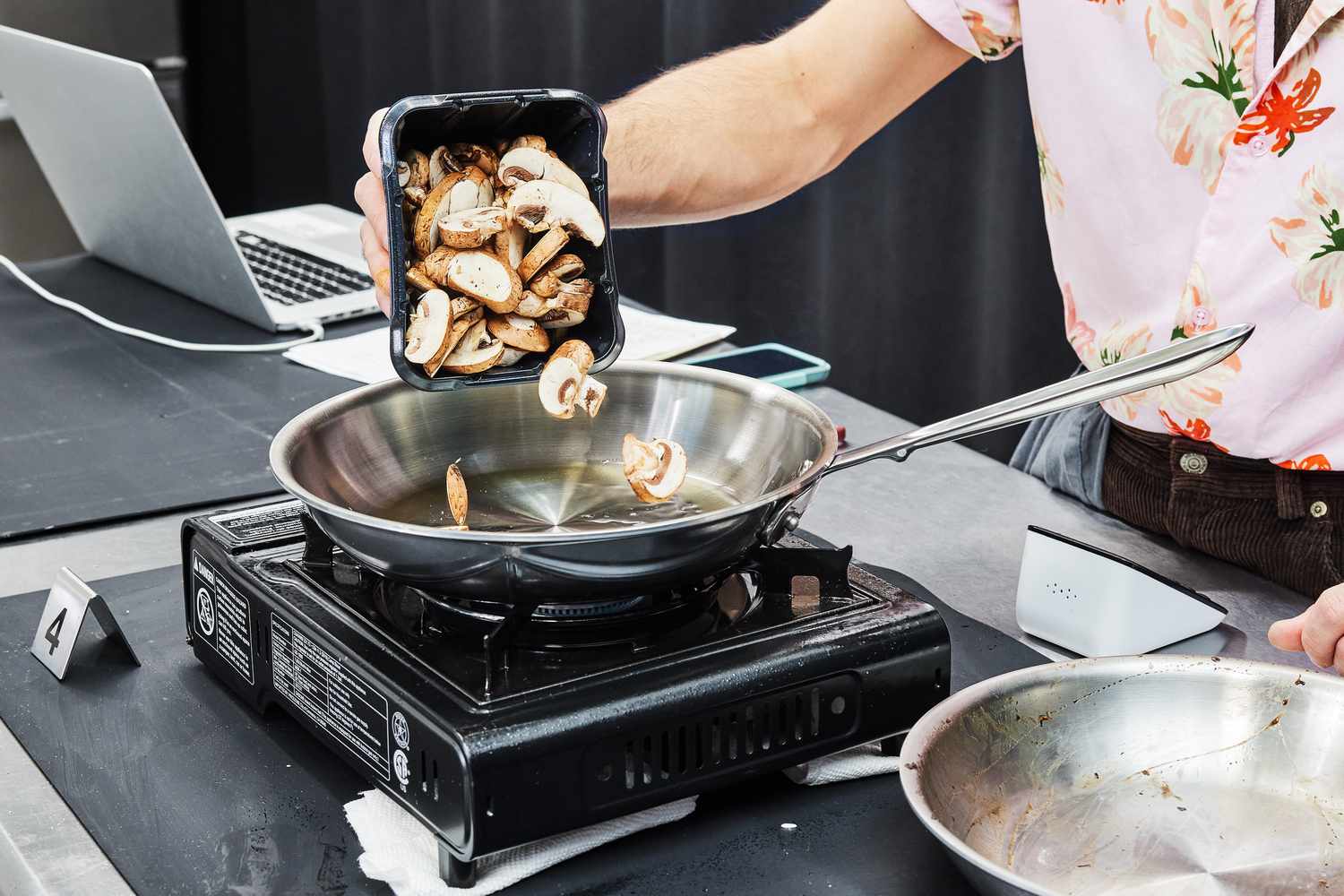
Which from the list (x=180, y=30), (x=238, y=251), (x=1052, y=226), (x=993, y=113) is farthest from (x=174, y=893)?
(x=180, y=30)

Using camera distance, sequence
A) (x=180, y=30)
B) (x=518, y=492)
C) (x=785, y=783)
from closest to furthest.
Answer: (x=785, y=783)
(x=518, y=492)
(x=180, y=30)

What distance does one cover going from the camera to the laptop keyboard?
223 cm

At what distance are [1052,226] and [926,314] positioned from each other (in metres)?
1.31

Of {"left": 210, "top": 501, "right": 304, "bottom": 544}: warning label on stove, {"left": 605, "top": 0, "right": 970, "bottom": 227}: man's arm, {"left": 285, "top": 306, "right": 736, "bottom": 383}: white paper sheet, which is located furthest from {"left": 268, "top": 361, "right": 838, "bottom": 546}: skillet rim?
{"left": 285, "top": 306, "right": 736, "bottom": 383}: white paper sheet

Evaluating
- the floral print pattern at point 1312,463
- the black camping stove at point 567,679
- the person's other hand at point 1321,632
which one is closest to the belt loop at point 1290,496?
the floral print pattern at point 1312,463

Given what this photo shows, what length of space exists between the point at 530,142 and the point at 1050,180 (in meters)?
0.64

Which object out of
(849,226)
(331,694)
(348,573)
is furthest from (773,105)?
(849,226)

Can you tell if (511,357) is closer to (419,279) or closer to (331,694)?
(419,279)

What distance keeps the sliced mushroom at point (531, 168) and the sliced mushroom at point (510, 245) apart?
3 cm

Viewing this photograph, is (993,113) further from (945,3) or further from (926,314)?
(945,3)

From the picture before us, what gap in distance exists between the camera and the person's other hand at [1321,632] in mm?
977

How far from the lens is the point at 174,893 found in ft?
2.97

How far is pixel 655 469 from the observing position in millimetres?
1074

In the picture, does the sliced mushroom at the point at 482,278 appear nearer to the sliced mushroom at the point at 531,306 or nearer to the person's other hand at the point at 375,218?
the sliced mushroom at the point at 531,306
